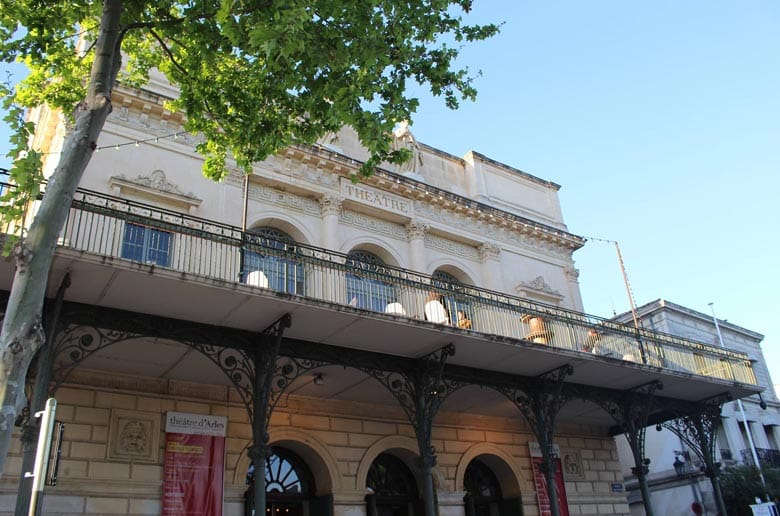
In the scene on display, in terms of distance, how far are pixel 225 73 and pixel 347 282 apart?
5828mm

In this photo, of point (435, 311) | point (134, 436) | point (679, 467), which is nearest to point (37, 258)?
point (134, 436)

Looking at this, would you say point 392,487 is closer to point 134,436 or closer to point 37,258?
point 134,436

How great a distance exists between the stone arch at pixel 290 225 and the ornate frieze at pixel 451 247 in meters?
3.81

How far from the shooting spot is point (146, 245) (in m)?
13.0

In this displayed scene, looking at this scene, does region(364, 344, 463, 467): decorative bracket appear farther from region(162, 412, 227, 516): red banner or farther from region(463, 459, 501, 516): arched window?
region(463, 459, 501, 516): arched window

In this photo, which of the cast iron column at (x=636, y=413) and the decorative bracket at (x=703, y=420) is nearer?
the cast iron column at (x=636, y=413)

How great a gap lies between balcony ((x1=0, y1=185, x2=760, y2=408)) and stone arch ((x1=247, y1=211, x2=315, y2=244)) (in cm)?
119

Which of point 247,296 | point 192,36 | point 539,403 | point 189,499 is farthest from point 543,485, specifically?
point 192,36

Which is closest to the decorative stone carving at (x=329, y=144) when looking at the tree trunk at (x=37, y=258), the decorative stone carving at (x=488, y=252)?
the decorative stone carving at (x=488, y=252)

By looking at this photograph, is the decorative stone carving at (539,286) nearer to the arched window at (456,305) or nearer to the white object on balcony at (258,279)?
the arched window at (456,305)

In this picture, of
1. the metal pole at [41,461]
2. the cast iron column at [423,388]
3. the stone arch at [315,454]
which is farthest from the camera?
the stone arch at [315,454]

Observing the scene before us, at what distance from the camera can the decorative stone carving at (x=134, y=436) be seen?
11.2 meters

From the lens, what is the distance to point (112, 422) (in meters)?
11.3

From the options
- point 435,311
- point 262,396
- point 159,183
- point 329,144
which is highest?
point 329,144
